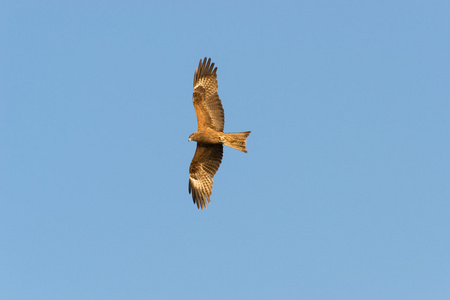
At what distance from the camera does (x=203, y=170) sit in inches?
739

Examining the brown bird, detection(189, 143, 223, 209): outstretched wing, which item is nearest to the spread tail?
the brown bird

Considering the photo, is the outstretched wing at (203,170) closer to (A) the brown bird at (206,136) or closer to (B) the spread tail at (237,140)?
(A) the brown bird at (206,136)

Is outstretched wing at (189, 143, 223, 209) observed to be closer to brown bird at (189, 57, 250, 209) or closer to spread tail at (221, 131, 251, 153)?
Result: brown bird at (189, 57, 250, 209)

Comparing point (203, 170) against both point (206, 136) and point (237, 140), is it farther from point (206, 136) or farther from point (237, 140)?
point (237, 140)

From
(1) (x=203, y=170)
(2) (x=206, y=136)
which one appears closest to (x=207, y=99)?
(2) (x=206, y=136)

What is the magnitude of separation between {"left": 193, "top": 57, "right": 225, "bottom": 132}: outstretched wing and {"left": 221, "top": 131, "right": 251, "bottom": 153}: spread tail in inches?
27.2

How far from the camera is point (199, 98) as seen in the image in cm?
1833

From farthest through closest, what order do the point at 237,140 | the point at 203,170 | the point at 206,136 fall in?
1. the point at 203,170
2. the point at 206,136
3. the point at 237,140

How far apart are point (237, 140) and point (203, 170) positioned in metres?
1.99

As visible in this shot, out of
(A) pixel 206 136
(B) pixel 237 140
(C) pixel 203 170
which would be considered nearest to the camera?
(B) pixel 237 140

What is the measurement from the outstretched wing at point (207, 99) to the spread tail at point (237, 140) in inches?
27.2

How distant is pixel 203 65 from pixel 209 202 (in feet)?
13.4

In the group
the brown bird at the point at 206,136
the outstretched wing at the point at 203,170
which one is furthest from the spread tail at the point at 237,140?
the outstretched wing at the point at 203,170

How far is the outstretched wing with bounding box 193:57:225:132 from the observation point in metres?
18.1
